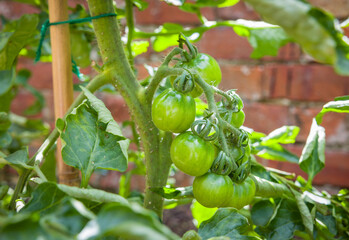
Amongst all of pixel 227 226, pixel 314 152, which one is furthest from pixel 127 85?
pixel 314 152

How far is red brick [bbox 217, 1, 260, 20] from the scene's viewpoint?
99cm

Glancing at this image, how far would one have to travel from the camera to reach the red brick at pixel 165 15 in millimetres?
1012

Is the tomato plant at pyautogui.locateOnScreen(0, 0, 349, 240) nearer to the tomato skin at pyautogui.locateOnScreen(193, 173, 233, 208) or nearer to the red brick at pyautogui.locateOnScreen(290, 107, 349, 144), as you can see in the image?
the tomato skin at pyautogui.locateOnScreen(193, 173, 233, 208)

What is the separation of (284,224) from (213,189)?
0.60 feet

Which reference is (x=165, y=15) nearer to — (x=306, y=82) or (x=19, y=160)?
(x=306, y=82)

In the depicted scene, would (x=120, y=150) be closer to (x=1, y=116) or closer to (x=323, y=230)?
(x=1, y=116)

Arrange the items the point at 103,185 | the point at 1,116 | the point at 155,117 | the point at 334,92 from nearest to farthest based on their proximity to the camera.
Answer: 1. the point at 155,117
2. the point at 1,116
3. the point at 334,92
4. the point at 103,185

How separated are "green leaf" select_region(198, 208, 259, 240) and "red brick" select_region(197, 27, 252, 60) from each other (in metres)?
0.72

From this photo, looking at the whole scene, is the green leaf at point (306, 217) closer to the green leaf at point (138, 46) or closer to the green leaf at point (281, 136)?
the green leaf at point (281, 136)

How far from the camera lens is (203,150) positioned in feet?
1.06

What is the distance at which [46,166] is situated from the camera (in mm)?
523

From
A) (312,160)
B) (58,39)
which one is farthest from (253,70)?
(58,39)

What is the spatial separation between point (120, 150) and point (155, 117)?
62mm

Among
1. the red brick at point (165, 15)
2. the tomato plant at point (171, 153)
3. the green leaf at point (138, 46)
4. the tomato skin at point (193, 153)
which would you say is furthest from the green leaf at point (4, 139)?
the red brick at point (165, 15)
